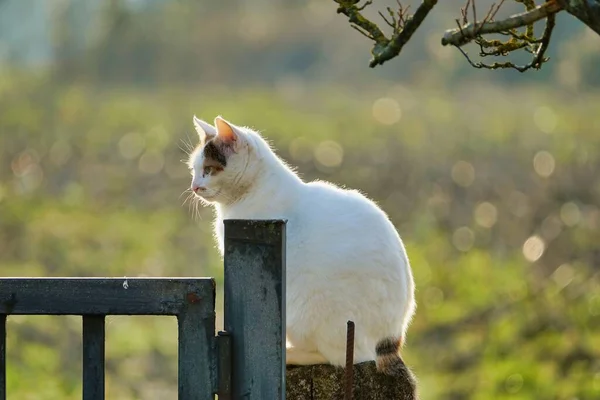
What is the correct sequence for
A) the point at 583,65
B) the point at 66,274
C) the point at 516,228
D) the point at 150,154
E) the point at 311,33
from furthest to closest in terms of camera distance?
the point at 311,33
the point at 583,65
the point at 150,154
the point at 516,228
the point at 66,274

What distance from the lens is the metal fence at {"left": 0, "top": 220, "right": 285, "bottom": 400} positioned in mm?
1980

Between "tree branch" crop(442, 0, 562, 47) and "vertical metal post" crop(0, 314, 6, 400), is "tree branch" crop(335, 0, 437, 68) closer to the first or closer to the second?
"tree branch" crop(442, 0, 562, 47)

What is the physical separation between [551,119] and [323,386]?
1197 centimetres

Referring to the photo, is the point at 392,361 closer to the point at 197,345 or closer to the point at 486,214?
the point at 197,345

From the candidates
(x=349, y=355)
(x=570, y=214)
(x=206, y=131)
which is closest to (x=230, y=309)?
(x=349, y=355)

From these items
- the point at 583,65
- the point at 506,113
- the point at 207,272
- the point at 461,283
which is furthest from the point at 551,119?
the point at 207,272

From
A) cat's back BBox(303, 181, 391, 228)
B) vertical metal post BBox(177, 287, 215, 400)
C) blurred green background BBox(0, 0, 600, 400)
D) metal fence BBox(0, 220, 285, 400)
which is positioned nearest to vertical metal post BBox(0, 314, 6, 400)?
metal fence BBox(0, 220, 285, 400)

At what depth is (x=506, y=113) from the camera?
47.5 feet

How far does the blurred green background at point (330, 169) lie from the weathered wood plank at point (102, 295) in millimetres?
5222

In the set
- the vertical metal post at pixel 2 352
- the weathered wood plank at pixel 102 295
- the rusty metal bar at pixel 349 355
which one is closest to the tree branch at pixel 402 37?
the rusty metal bar at pixel 349 355

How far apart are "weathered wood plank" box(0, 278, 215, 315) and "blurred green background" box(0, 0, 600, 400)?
206 inches

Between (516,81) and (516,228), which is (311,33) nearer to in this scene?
(516,81)

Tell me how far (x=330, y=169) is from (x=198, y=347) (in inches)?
394

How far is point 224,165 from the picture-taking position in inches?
137
